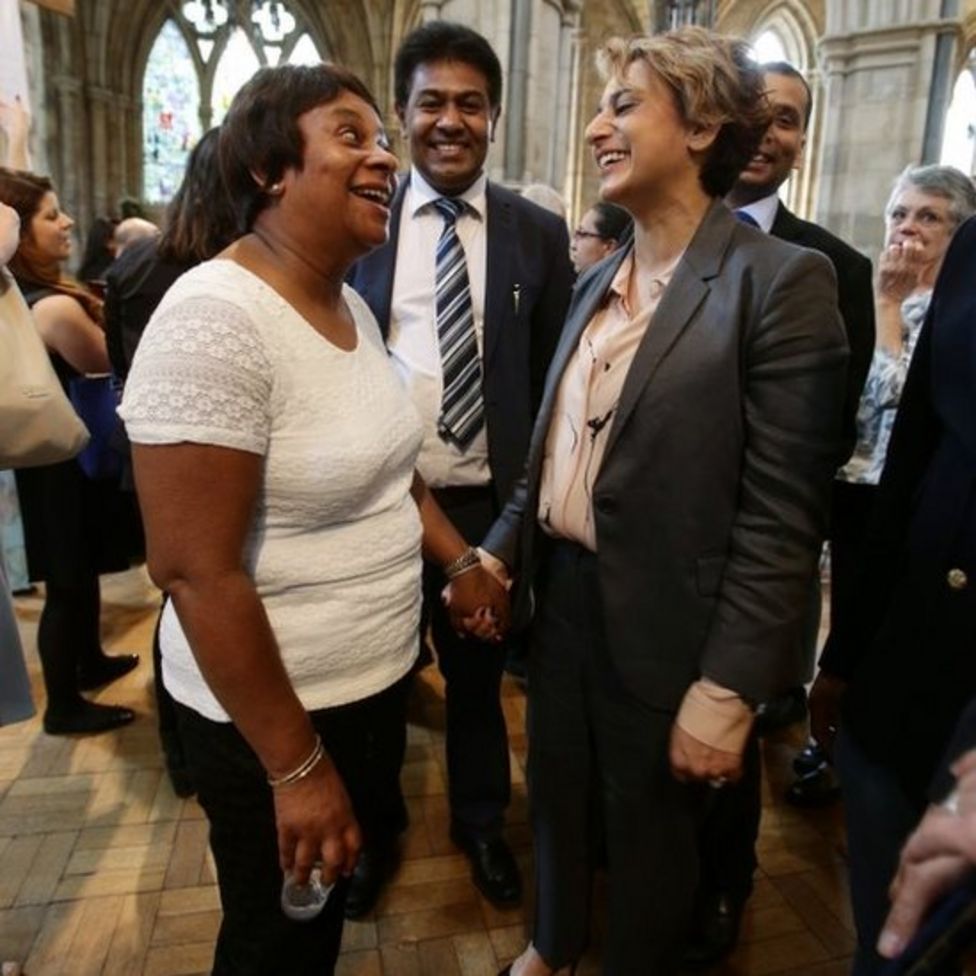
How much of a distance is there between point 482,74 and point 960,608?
163 centimetres

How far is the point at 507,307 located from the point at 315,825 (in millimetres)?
1309

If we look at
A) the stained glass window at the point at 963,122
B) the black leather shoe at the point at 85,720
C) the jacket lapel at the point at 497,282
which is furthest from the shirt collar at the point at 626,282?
the stained glass window at the point at 963,122

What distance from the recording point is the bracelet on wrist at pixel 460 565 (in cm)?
160

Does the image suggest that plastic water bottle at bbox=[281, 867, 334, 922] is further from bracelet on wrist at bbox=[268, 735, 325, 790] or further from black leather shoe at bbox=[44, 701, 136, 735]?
black leather shoe at bbox=[44, 701, 136, 735]

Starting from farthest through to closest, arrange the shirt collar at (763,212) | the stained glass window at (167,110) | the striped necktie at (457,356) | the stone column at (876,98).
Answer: the stained glass window at (167,110)
the stone column at (876,98)
the shirt collar at (763,212)
the striped necktie at (457,356)

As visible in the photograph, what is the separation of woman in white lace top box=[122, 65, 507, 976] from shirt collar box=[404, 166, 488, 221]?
84 cm

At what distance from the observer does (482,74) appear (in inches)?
77.0

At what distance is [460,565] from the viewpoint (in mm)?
1607

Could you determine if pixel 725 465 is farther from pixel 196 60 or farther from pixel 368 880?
pixel 196 60

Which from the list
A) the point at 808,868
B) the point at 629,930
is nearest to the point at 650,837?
the point at 629,930

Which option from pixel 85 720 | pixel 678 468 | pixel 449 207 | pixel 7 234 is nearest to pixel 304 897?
pixel 678 468

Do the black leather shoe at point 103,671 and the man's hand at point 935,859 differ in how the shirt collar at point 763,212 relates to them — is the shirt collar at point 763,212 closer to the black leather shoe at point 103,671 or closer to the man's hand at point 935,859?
the man's hand at point 935,859

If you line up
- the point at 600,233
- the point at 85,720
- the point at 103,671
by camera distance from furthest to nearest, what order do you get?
the point at 600,233
the point at 103,671
the point at 85,720

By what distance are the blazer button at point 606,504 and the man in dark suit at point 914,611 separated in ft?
1.27
